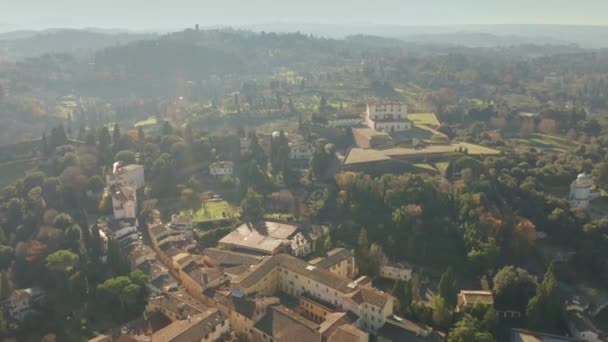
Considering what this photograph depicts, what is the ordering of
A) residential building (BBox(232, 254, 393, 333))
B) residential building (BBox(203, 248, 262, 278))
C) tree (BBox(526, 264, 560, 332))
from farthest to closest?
1. residential building (BBox(203, 248, 262, 278))
2. tree (BBox(526, 264, 560, 332))
3. residential building (BBox(232, 254, 393, 333))

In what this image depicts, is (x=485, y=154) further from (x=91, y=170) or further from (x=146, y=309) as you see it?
(x=91, y=170)

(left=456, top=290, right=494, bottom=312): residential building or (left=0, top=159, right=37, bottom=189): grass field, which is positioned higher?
(left=0, top=159, right=37, bottom=189): grass field

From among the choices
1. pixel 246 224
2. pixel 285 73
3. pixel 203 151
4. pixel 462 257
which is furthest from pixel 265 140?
pixel 285 73

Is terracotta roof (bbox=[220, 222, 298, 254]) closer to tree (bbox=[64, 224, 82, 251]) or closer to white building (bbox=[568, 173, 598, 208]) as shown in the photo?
tree (bbox=[64, 224, 82, 251])

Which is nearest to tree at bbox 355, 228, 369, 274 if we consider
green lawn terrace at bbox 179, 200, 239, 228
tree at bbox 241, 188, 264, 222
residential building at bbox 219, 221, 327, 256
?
residential building at bbox 219, 221, 327, 256

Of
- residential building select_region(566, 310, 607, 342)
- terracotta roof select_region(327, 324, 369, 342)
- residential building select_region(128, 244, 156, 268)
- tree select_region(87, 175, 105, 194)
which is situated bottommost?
residential building select_region(566, 310, 607, 342)
